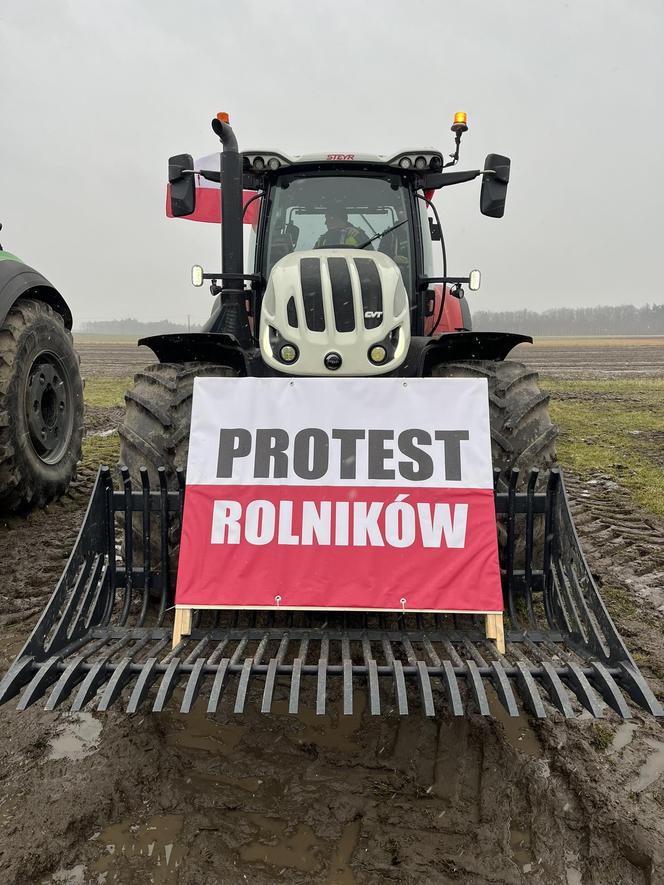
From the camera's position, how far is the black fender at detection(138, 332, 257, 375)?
315 cm

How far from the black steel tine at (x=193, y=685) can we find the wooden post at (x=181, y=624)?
0.34m

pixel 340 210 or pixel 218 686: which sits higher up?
pixel 340 210

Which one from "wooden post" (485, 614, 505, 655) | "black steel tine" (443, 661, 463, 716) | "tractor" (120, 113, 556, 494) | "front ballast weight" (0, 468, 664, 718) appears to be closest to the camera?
"black steel tine" (443, 661, 463, 716)

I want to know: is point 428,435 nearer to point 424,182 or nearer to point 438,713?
point 438,713

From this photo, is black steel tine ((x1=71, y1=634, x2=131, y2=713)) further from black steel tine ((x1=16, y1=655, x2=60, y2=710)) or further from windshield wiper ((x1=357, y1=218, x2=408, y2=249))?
windshield wiper ((x1=357, y1=218, x2=408, y2=249))

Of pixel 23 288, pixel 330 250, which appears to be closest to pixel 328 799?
pixel 330 250

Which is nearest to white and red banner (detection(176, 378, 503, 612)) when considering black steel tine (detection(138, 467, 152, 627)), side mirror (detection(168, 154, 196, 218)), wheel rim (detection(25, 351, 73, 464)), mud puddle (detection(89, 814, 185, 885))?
black steel tine (detection(138, 467, 152, 627))

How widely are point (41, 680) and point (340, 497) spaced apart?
120 centimetres

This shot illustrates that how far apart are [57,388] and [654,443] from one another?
694cm

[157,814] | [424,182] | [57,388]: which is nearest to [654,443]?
[424,182]

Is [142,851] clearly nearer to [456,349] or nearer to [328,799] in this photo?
[328,799]

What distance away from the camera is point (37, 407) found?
4.38 m

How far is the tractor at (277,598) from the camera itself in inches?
77.5

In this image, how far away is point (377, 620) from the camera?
2688 mm
